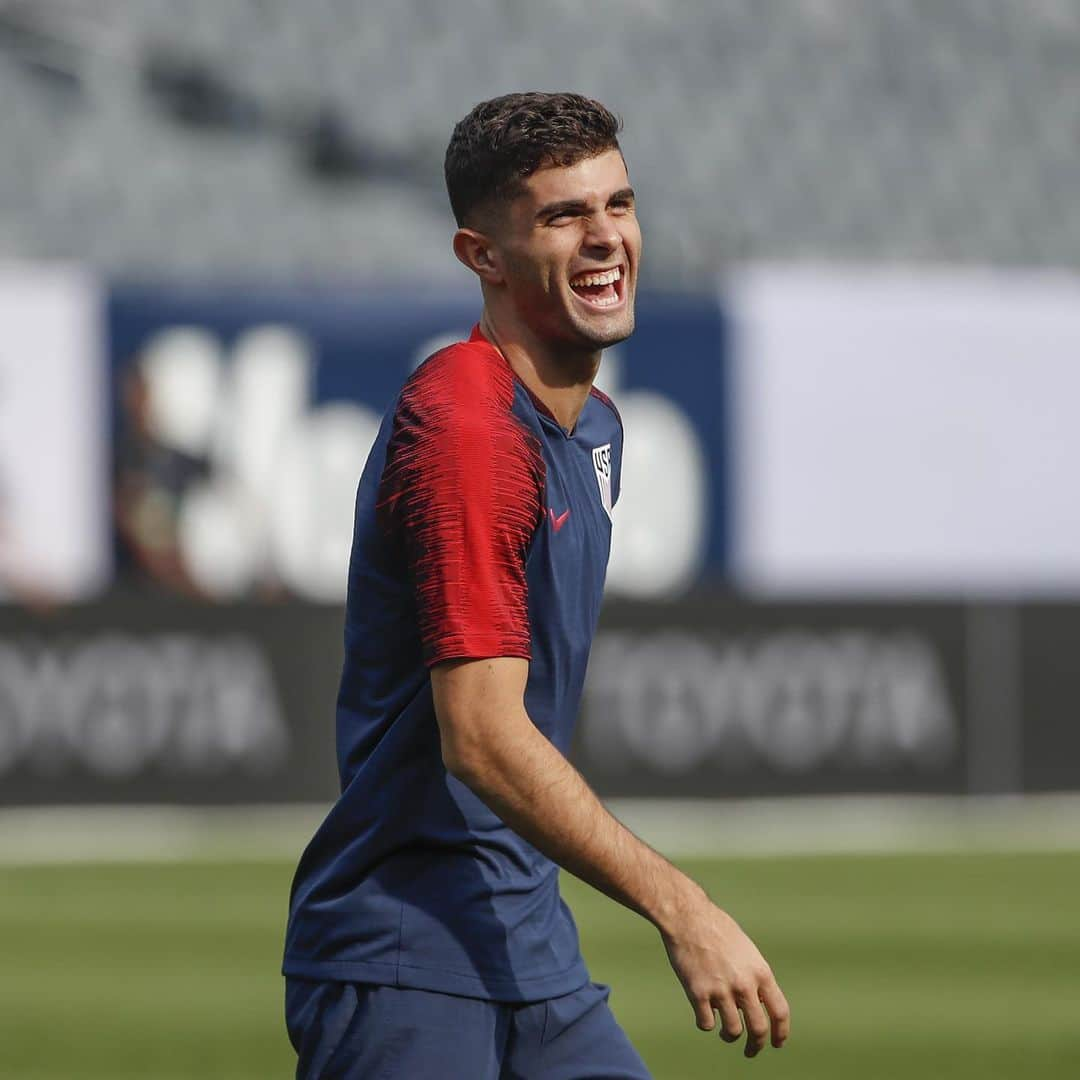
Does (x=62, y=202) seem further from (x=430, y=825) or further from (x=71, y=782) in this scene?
(x=430, y=825)

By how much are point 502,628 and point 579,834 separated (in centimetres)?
27

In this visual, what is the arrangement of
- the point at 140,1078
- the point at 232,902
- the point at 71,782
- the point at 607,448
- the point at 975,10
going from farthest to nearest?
1. the point at 975,10
2. the point at 71,782
3. the point at 232,902
4. the point at 140,1078
5. the point at 607,448

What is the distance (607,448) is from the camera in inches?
135

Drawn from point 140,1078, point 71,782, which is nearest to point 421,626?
point 140,1078

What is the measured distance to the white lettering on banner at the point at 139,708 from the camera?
1219 centimetres

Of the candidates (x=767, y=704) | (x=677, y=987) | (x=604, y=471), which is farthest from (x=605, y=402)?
(x=767, y=704)

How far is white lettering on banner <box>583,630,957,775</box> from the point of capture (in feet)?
41.4

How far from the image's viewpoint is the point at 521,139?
10.00 feet

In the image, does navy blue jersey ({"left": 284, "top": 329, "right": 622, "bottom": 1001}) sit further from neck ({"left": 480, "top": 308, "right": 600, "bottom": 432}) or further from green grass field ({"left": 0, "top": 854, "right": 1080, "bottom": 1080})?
green grass field ({"left": 0, "top": 854, "right": 1080, "bottom": 1080})

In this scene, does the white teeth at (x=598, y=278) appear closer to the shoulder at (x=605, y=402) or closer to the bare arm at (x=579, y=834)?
the shoulder at (x=605, y=402)

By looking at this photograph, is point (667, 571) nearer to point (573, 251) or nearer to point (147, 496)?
point (147, 496)

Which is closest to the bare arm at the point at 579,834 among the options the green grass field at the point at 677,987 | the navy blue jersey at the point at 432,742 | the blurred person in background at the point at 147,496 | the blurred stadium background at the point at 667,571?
the navy blue jersey at the point at 432,742

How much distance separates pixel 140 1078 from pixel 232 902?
3.19 m

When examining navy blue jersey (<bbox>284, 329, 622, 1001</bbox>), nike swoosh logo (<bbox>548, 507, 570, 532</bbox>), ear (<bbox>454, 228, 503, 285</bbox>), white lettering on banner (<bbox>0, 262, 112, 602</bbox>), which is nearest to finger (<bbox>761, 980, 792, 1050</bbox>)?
navy blue jersey (<bbox>284, 329, 622, 1001</bbox>)
